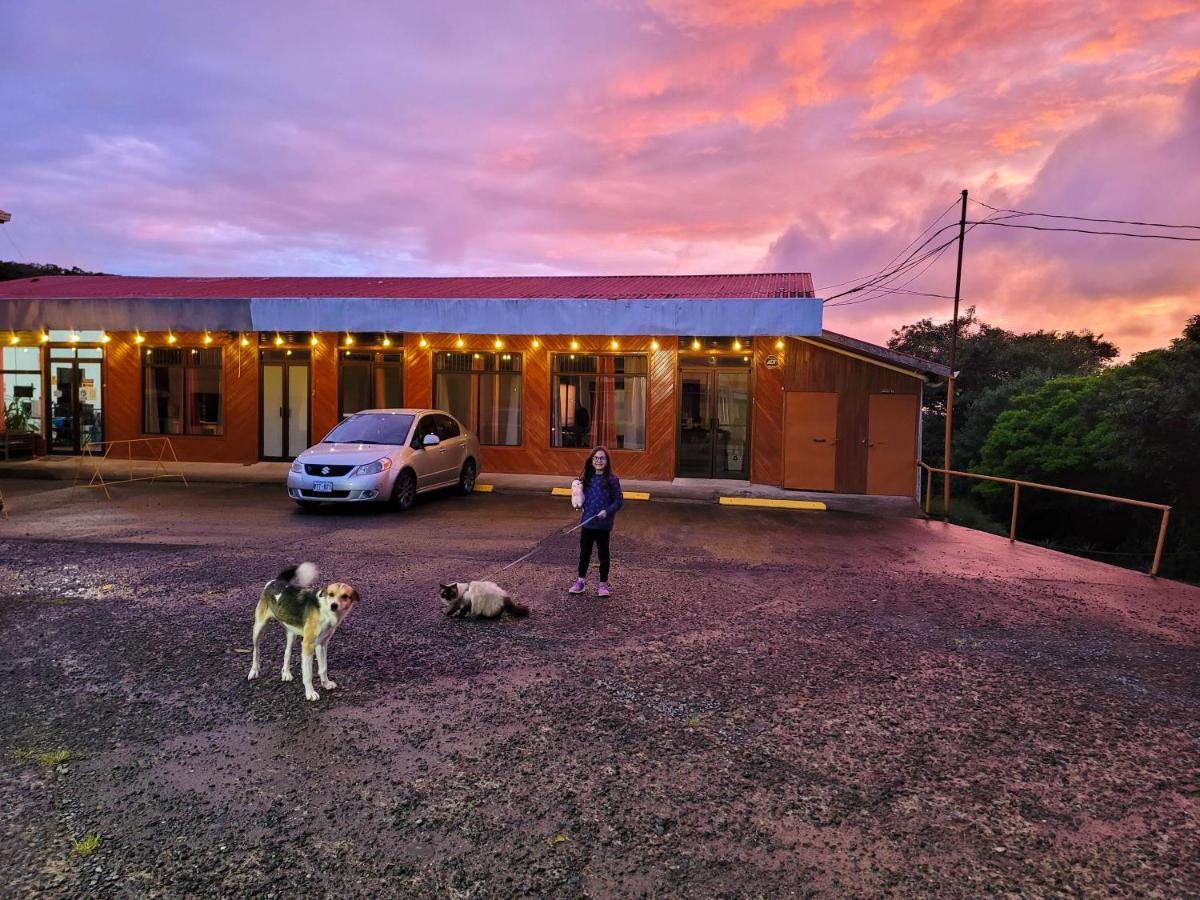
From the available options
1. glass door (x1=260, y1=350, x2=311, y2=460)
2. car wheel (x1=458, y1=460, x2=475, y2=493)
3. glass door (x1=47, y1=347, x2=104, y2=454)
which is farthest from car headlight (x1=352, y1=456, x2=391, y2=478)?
glass door (x1=47, y1=347, x2=104, y2=454)

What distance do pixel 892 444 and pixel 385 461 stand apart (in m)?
10.3

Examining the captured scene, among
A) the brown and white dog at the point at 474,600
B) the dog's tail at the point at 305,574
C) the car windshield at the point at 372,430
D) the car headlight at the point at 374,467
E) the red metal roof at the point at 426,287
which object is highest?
the red metal roof at the point at 426,287

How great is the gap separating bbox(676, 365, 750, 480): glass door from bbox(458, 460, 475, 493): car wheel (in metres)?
4.80

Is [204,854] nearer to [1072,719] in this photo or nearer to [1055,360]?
[1072,719]

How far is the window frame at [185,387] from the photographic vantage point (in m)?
18.6

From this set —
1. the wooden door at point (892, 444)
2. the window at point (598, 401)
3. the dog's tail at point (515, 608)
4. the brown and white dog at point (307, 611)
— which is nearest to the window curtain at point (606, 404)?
the window at point (598, 401)

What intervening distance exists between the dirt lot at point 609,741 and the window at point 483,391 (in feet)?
32.9

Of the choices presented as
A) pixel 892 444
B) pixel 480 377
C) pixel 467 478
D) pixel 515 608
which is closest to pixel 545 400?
pixel 480 377

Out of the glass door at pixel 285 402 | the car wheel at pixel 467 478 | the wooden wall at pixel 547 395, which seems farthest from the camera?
the glass door at pixel 285 402

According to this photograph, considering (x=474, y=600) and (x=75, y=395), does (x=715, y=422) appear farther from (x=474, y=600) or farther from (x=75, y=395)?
(x=75, y=395)

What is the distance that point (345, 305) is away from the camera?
54.7ft

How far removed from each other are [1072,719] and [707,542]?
5.90 metres

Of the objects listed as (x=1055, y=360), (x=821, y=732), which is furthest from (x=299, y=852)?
(x=1055, y=360)

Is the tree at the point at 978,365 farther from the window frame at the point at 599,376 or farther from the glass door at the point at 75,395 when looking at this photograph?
the glass door at the point at 75,395
